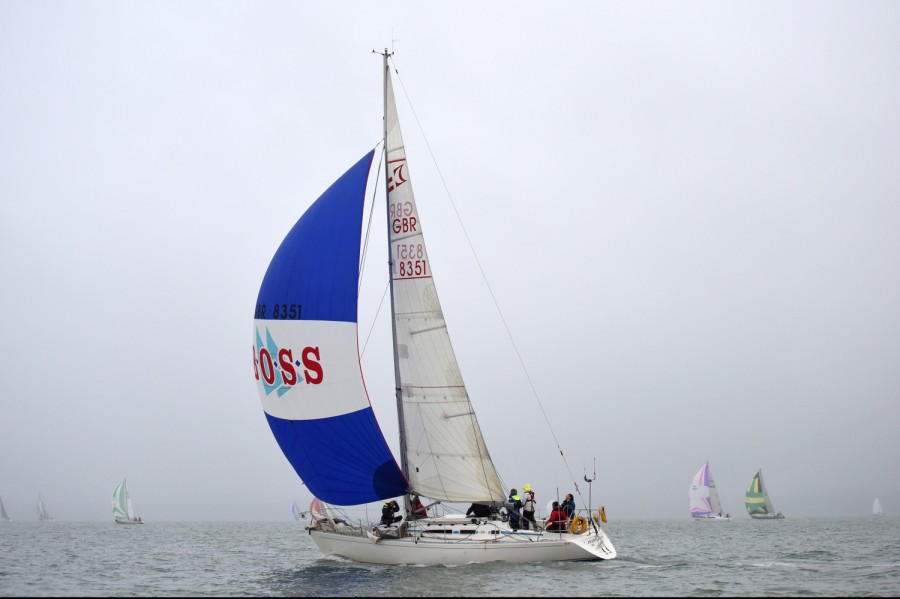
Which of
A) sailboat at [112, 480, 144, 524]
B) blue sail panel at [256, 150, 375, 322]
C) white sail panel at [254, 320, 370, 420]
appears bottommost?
sailboat at [112, 480, 144, 524]

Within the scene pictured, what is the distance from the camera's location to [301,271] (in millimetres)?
22578

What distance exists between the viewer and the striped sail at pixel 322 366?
22156mm

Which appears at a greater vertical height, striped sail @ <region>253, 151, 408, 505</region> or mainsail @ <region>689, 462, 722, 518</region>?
striped sail @ <region>253, 151, 408, 505</region>

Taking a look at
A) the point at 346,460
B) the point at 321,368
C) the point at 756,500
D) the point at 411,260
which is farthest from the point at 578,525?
the point at 756,500

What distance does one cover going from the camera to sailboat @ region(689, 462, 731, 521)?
295ft

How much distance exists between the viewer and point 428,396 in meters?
22.5

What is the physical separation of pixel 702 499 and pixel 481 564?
77.6 m

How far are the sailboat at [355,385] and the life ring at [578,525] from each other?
0.05 metres

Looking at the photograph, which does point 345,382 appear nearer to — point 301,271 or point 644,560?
point 301,271

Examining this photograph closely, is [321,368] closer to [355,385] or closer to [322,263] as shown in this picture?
[355,385]

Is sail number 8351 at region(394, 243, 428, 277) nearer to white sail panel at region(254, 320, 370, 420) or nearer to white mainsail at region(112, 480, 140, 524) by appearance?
white sail panel at region(254, 320, 370, 420)

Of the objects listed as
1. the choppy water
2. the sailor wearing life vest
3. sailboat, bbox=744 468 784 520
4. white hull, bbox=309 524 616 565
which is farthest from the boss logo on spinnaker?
sailboat, bbox=744 468 784 520

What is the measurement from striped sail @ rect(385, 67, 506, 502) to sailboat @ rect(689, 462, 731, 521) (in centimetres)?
7297

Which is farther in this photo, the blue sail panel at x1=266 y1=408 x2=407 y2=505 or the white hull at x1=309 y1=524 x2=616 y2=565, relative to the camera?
the blue sail panel at x1=266 y1=408 x2=407 y2=505
